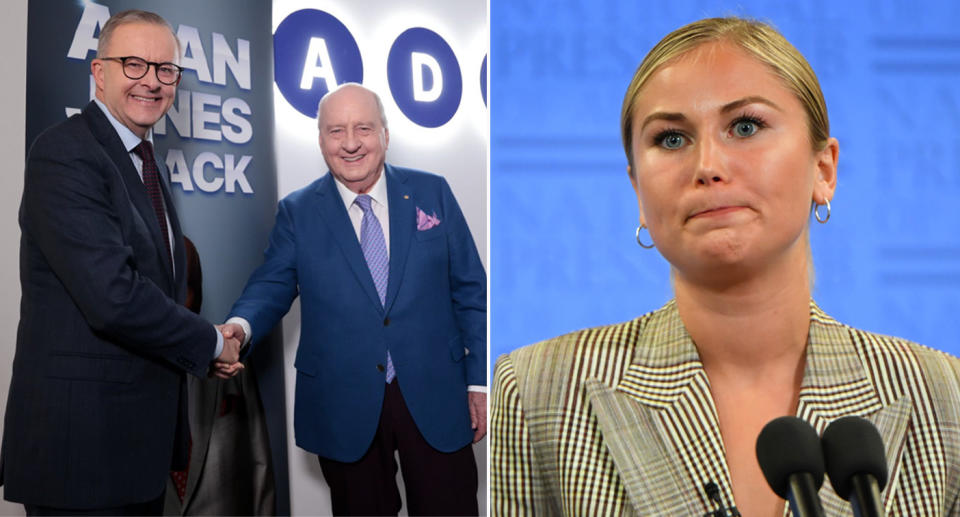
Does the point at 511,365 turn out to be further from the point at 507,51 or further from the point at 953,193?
the point at 953,193

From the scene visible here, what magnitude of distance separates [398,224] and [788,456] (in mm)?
2133

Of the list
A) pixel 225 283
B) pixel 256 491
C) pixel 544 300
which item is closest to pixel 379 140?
pixel 225 283

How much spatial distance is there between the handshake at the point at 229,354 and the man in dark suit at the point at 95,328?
129 mm

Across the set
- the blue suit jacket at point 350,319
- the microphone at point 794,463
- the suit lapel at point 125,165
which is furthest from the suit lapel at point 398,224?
the microphone at point 794,463

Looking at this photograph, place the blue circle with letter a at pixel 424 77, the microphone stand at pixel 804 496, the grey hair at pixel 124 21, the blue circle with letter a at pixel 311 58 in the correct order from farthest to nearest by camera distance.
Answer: the blue circle with letter a at pixel 424 77 → the blue circle with letter a at pixel 311 58 → the grey hair at pixel 124 21 → the microphone stand at pixel 804 496

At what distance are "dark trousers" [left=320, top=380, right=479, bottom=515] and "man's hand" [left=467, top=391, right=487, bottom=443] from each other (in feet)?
0.32

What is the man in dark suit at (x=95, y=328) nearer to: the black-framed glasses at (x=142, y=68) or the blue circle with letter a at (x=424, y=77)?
the black-framed glasses at (x=142, y=68)

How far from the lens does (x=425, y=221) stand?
9.72ft

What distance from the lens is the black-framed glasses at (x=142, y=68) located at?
2541 mm

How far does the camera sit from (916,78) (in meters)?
Result: 2.12

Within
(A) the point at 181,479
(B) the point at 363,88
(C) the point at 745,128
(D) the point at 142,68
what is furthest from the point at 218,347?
(C) the point at 745,128

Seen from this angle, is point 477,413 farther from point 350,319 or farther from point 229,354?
point 229,354

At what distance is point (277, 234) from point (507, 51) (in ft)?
3.67

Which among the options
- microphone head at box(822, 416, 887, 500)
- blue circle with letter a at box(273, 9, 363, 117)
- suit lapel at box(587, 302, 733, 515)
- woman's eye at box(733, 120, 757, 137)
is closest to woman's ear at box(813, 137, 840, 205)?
woman's eye at box(733, 120, 757, 137)
